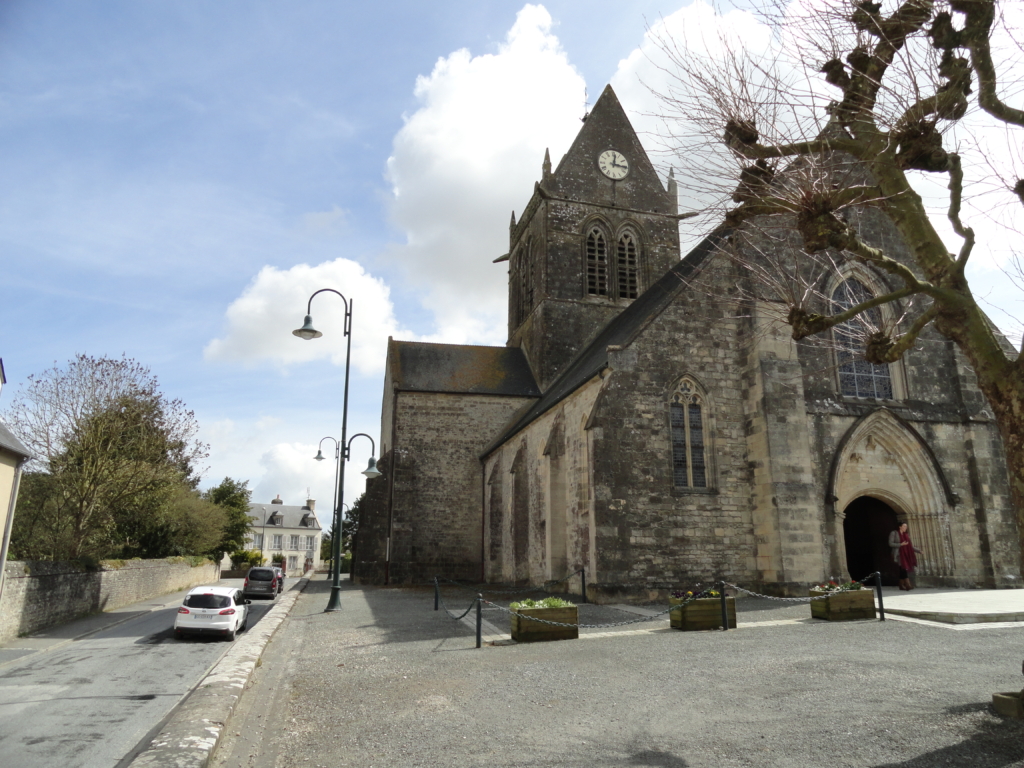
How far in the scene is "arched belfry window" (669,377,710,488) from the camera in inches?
627

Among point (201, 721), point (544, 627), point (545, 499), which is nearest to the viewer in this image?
point (201, 721)

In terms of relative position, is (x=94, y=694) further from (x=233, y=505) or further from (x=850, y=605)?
(x=233, y=505)

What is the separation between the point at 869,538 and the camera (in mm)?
18250

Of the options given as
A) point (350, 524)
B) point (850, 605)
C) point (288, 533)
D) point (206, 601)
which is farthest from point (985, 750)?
point (288, 533)

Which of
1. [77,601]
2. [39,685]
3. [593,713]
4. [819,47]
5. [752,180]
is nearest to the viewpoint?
[593,713]

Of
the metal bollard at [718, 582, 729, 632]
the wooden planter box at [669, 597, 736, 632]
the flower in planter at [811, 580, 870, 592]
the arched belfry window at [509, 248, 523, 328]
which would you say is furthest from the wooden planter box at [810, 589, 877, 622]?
the arched belfry window at [509, 248, 523, 328]

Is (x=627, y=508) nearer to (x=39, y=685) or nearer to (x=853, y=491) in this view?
(x=853, y=491)

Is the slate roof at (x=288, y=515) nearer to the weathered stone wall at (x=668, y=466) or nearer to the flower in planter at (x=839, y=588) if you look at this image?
the weathered stone wall at (x=668, y=466)

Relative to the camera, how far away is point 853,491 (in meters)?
16.1

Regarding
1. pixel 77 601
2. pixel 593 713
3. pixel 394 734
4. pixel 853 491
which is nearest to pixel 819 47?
pixel 593 713

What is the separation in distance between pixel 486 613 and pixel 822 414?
898 centimetres

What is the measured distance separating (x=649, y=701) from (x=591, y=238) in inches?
973

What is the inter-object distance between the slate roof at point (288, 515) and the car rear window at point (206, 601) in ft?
223

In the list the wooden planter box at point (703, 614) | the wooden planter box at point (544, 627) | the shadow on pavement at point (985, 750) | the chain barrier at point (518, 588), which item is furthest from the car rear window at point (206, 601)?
the shadow on pavement at point (985, 750)
